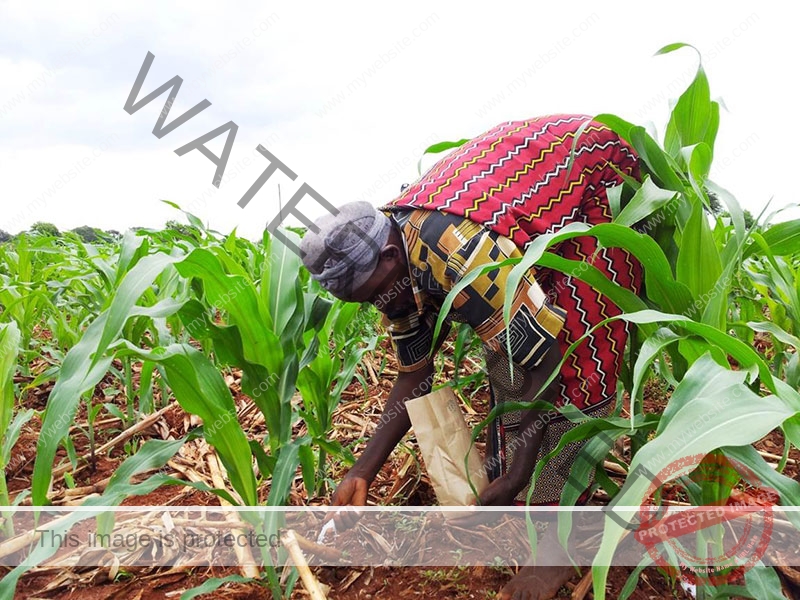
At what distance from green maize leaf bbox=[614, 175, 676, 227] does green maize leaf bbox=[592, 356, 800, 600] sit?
290 mm

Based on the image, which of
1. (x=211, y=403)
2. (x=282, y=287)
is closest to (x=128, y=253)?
(x=282, y=287)

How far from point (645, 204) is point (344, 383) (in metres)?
0.90

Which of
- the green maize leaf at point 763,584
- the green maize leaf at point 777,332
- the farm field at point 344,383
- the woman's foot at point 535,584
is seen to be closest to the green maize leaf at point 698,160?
the farm field at point 344,383

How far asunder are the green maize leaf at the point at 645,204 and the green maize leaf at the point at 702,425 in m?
0.29

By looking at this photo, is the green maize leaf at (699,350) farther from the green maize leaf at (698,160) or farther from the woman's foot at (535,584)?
the woman's foot at (535,584)

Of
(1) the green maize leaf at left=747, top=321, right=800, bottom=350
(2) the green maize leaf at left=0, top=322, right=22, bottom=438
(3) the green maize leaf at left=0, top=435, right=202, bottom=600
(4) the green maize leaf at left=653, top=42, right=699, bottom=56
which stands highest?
(2) the green maize leaf at left=0, top=322, right=22, bottom=438

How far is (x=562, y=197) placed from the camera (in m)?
1.23

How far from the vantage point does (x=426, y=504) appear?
1554 mm

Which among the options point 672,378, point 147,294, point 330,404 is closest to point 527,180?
point 672,378

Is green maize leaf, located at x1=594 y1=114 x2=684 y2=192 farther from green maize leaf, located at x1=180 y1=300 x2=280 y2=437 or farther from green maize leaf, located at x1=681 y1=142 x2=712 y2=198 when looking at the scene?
green maize leaf, located at x1=180 y1=300 x2=280 y2=437

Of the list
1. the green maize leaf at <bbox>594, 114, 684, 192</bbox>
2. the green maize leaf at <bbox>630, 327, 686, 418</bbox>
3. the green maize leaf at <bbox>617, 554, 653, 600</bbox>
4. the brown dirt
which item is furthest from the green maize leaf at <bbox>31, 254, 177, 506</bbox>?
the green maize leaf at <bbox>617, 554, 653, 600</bbox>

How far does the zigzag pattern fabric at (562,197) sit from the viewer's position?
1183 millimetres

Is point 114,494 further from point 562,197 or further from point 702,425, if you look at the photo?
point 562,197

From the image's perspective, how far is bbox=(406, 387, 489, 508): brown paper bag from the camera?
1.26m
